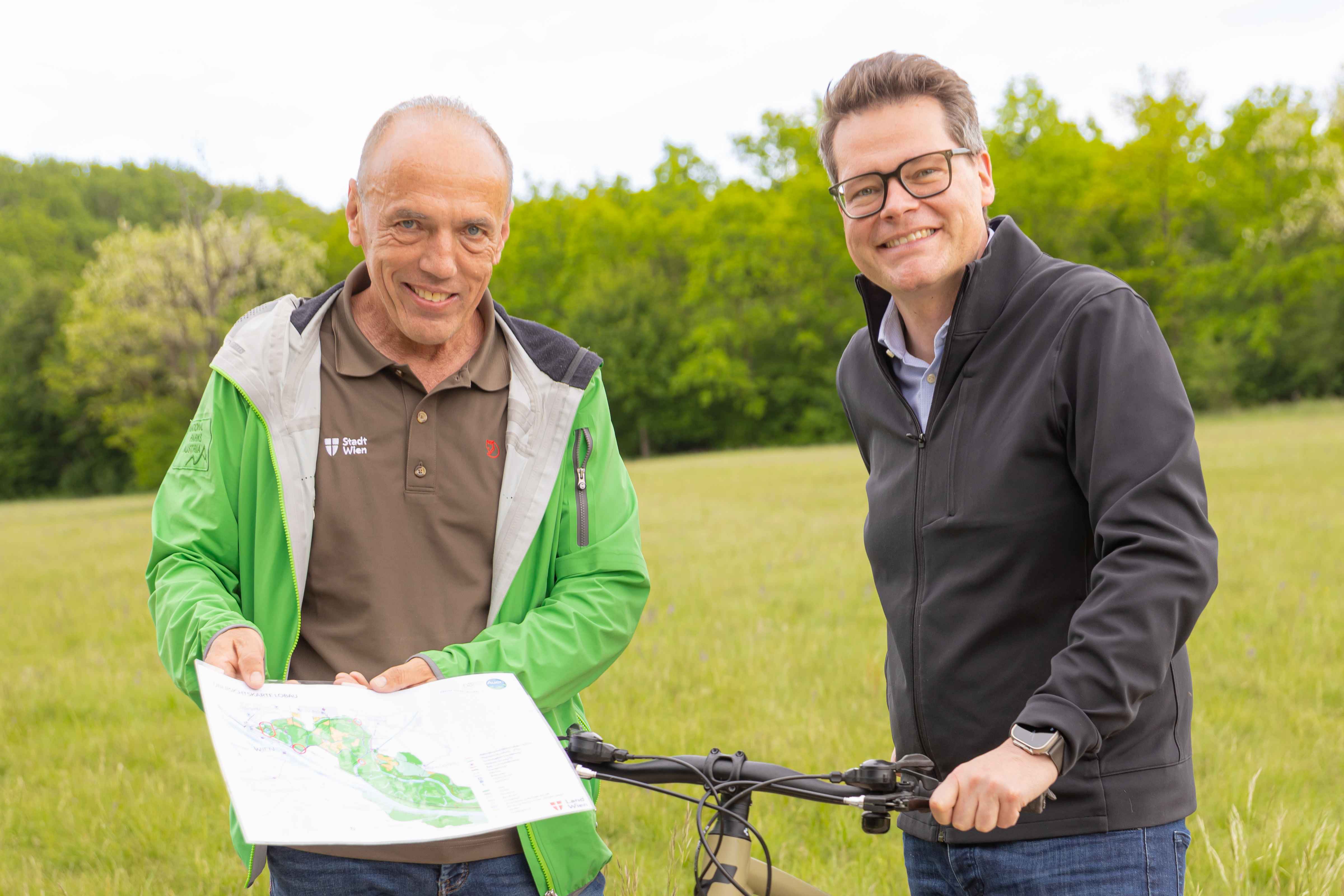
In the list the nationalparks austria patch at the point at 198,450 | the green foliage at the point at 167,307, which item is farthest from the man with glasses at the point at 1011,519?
the green foliage at the point at 167,307

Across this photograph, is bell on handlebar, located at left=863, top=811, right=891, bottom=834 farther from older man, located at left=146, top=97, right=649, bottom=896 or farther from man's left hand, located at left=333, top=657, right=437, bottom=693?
man's left hand, located at left=333, top=657, right=437, bottom=693

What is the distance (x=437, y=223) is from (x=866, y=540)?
1398 millimetres

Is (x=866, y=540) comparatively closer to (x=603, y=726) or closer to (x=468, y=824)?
(x=468, y=824)

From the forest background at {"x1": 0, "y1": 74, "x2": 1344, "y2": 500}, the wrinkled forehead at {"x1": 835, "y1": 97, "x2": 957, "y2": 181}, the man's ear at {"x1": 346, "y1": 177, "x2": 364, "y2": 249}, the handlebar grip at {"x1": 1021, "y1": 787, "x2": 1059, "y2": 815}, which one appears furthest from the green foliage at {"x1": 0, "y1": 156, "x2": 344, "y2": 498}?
the handlebar grip at {"x1": 1021, "y1": 787, "x2": 1059, "y2": 815}

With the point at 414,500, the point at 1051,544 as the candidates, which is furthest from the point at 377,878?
the point at 1051,544

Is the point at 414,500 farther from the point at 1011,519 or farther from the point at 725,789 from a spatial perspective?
the point at 1011,519

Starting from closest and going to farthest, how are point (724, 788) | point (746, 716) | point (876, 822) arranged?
point (876, 822) < point (724, 788) < point (746, 716)

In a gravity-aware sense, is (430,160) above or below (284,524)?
above

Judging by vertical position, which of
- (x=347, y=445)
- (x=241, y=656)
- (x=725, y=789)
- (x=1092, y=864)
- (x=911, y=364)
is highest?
(x=911, y=364)

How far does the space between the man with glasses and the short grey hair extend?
2.89ft

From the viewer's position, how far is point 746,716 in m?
6.36

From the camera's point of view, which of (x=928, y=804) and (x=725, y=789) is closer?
(x=928, y=804)

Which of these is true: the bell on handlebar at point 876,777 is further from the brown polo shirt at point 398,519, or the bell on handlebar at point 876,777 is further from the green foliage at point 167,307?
the green foliage at point 167,307

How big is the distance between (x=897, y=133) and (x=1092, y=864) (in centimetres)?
172
